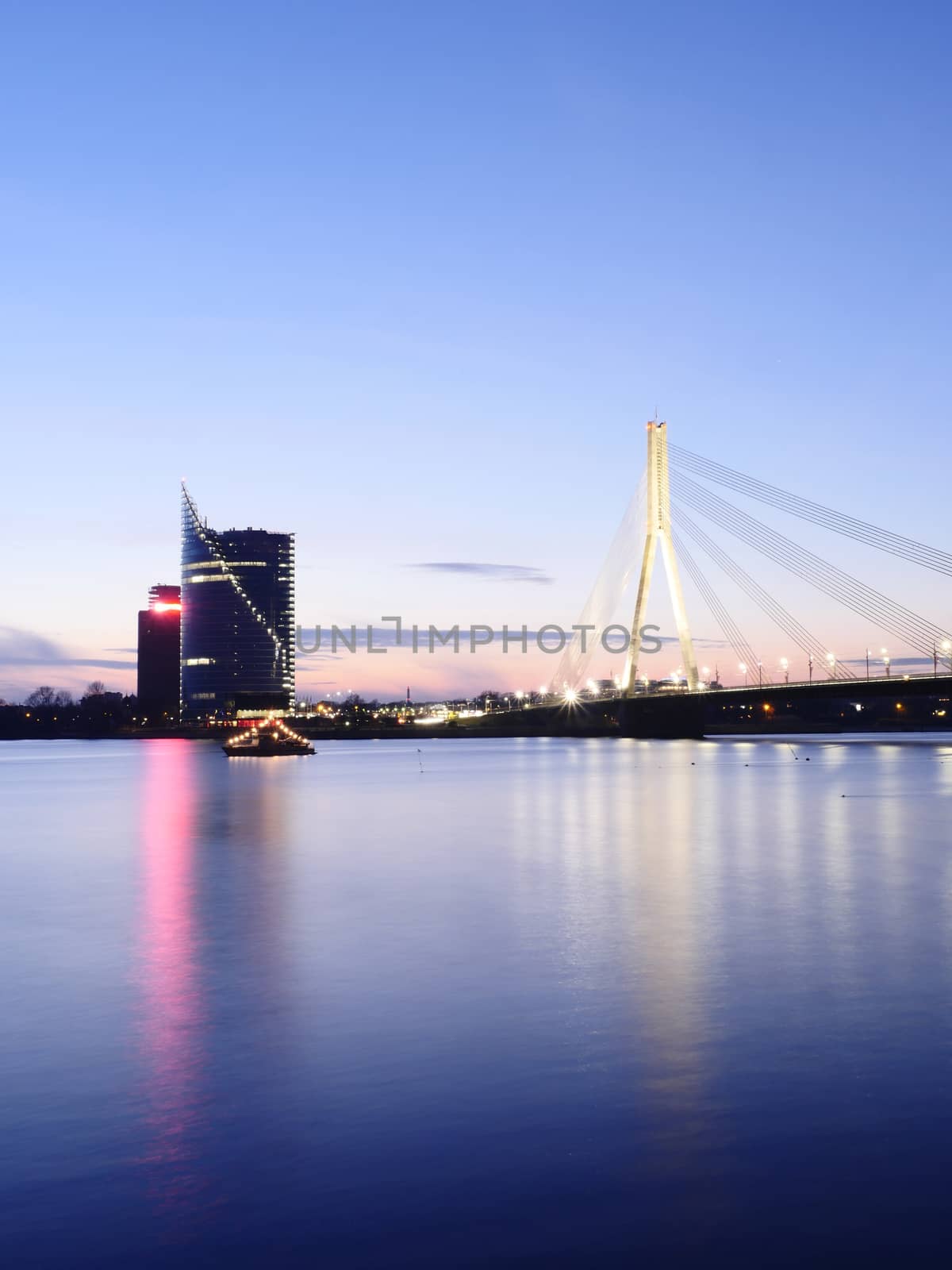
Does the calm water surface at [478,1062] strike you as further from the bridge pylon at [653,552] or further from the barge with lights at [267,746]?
the barge with lights at [267,746]

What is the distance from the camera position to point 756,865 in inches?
1216

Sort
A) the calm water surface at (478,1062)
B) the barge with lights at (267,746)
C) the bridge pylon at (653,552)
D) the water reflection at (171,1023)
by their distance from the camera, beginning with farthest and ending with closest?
the barge with lights at (267,746) → the bridge pylon at (653,552) → the water reflection at (171,1023) → the calm water surface at (478,1062)

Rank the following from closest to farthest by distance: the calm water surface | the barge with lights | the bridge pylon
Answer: the calm water surface, the bridge pylon, the barge with lights

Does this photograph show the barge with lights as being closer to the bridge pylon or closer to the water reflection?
the bridge pylon

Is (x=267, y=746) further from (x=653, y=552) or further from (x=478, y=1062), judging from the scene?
(x=478, y=1062)

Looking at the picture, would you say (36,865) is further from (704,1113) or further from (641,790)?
(641,790)

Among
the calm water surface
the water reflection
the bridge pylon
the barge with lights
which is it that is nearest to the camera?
the calm water surface

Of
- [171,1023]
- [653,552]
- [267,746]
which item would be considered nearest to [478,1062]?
[171,1023]

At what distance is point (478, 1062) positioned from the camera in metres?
12.4

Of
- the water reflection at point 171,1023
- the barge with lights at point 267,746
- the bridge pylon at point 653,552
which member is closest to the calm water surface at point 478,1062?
the water reflection at point 171,1023

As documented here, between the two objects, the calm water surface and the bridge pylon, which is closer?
the calm water surface

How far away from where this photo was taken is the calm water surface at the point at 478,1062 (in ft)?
27.4

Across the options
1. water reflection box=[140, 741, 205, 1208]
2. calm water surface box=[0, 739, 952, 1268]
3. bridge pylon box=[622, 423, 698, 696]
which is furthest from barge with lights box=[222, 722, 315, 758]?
calm water surface box=[0, 739, 952, 1268]

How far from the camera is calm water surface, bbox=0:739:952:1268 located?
A: 8359 millimetres
